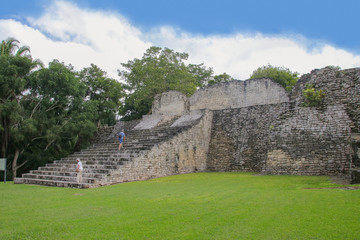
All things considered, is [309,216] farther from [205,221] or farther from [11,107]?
[11,107]

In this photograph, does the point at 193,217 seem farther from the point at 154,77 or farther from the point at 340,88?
the point at 154,77

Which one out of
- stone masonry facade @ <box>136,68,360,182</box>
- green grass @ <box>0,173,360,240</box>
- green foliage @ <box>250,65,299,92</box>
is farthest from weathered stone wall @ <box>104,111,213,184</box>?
green foliage @ <box>250,65,299,92</box>

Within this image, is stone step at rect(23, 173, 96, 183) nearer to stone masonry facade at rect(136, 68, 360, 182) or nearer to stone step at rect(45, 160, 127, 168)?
stone step at rect(45, 160, 127, 168)

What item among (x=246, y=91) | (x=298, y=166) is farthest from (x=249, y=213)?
(x=246, y=91)

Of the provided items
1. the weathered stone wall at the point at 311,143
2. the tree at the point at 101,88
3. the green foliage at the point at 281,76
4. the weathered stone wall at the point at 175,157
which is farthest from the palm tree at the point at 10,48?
the green foliage at the point at 281,76

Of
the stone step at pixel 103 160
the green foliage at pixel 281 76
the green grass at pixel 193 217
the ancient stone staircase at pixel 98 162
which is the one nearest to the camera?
the green grass at pixel 193 217

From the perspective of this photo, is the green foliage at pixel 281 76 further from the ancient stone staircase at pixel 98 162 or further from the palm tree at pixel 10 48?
the palm tree at pixel 10 48

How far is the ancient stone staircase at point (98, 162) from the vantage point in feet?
29.8

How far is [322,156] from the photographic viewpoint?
9328 millimetres

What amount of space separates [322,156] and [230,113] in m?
5.56

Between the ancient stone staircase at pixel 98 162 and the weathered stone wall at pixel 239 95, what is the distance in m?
5.74

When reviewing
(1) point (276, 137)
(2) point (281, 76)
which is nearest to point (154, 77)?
(2) point (281, 76)

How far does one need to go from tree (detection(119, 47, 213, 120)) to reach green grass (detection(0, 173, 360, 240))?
17.4 m

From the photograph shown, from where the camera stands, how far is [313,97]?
416 inches
